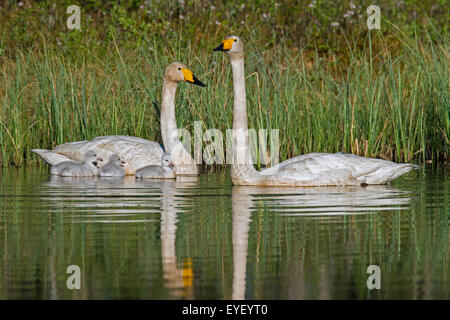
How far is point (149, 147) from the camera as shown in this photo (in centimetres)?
1407

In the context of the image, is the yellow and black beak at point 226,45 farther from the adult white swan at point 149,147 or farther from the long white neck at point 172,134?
the long white neck at point 172,134

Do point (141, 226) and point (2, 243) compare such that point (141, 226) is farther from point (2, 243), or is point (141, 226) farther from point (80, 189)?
point (80, 189)

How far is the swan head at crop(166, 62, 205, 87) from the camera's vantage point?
46.5 feet

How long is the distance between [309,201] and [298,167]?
1.33 metres

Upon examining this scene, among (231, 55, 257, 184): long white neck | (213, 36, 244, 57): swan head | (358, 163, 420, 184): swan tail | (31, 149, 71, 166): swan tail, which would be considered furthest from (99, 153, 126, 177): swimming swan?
(358, 163, 420, 184): swan tail

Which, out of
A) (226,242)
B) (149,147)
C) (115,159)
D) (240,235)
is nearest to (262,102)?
(149,147)

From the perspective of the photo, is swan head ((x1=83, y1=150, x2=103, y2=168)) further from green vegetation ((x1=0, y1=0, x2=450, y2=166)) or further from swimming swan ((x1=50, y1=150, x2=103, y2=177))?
green vegetation ((x1=0, y1=0, x2=450, y2=166))

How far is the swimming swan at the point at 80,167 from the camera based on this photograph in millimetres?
13664

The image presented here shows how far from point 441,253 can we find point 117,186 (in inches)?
241

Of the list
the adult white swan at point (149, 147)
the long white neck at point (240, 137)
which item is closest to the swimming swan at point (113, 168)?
the adult white swan at point (149, 147)

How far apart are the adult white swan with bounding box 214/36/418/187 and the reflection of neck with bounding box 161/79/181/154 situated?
278 cm

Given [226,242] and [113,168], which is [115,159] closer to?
[113,168]

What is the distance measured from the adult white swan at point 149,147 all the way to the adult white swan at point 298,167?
7.70 ft

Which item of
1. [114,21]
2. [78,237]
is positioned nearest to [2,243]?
[78,237]
